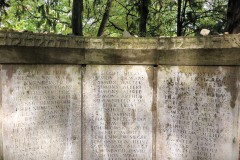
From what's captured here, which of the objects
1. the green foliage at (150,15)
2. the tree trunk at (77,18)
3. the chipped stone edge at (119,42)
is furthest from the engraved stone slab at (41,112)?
the green foliage at (150,15)

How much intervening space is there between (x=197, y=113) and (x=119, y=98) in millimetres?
1059

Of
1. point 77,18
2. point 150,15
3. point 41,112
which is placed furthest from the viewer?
point 150,15

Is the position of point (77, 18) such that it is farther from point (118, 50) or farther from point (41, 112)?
point (41, 112)

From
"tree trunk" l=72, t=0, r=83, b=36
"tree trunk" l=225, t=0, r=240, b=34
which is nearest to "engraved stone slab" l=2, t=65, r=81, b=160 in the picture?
"tree trunk" l=225, t=0, r=240, b=34

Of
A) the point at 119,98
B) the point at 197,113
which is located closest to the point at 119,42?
the point at 119,98

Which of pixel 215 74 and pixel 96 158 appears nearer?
pixel 215 74

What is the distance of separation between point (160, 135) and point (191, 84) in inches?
32.5

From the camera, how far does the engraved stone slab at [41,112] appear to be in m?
3.44

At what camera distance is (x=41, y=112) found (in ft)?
11.8

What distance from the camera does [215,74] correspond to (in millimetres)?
3287

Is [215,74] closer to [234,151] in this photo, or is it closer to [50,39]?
[234,151]

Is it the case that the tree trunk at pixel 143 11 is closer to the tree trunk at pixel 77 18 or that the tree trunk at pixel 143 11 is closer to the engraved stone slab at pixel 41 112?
the tree trunk at pixel 77 18

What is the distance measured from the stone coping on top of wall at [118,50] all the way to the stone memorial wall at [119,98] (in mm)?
12

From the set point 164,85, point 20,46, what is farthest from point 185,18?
point 20,46
